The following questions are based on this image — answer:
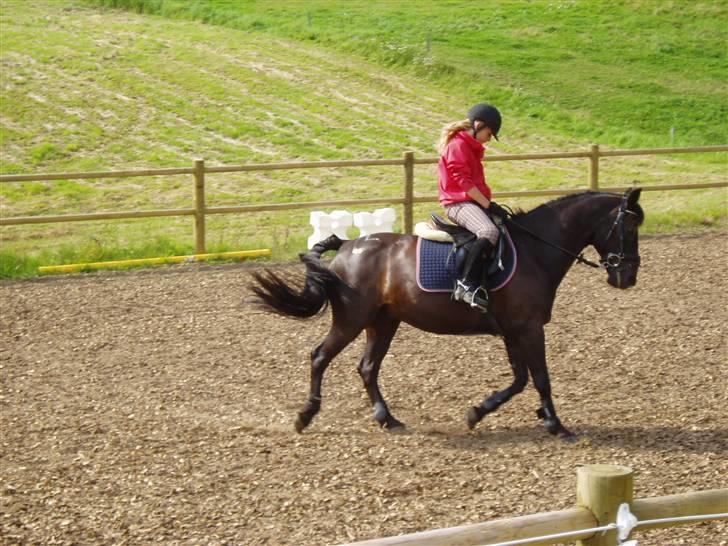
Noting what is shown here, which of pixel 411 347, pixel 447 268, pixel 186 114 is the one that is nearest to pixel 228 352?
pixel 411 347

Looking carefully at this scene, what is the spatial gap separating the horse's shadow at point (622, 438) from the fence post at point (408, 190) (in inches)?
316

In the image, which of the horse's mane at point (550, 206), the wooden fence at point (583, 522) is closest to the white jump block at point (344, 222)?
the horse's mane at point (550, 206)

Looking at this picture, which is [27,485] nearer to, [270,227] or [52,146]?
[270,227]

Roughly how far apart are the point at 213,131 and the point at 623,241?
2087 centimetres

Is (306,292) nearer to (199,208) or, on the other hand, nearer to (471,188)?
(471,188)

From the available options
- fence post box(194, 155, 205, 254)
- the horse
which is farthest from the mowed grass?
the horse

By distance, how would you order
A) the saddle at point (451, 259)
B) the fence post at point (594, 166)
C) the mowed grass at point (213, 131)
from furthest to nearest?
the mowed grass at point (213, 131)
the fence post at point (594, 166)
the saddle at point (451, 259)

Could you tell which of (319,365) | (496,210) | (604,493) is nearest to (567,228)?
(496,210)

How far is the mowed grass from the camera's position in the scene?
1916 centimetres

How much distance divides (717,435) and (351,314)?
8.51 ft

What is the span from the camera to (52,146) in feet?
82.4

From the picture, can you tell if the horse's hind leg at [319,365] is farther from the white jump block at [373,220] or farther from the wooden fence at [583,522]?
the white jump block at [373,220]

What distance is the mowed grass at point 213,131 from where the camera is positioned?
19.2 metres

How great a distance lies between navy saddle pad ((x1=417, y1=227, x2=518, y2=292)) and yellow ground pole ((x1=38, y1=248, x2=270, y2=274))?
7.18 m
